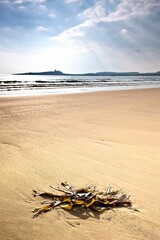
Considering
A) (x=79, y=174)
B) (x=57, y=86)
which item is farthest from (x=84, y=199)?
(x=57, y=86)

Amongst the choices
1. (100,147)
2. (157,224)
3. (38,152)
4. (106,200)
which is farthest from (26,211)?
(100,147)

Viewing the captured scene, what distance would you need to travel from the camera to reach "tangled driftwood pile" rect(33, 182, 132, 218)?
1978 mm

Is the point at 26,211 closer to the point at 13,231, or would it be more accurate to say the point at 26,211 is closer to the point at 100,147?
the point at 13,231

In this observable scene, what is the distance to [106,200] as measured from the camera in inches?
80.9

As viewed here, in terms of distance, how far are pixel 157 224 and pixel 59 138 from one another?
2.54 metres

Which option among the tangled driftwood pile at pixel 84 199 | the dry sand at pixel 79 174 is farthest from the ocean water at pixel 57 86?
the tangled driftwood pile at pixel 84 199

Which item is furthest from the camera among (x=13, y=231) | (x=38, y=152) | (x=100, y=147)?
(x=100, y=147)

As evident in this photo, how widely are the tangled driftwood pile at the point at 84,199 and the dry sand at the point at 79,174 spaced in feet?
0.23

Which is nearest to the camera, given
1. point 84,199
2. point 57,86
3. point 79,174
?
point 84,199

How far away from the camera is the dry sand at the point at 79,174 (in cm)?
171

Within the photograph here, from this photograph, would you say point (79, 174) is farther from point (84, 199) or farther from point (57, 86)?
point (57, 86)

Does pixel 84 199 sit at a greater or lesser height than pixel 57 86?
lesser

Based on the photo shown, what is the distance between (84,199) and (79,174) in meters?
0.54

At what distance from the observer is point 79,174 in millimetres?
2578
